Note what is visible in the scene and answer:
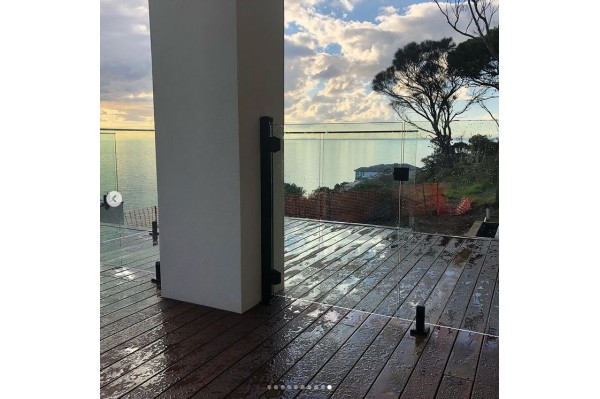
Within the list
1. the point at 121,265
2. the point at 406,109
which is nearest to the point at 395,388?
the point at 121,265

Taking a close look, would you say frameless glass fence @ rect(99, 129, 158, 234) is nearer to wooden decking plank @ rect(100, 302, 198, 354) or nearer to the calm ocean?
the calm ocean

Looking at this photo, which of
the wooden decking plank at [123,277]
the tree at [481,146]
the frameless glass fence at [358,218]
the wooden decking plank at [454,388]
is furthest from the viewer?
the tree at [481,146]

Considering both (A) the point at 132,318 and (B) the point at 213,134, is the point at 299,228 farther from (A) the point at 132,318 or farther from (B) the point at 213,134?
(A) the point at 132,318

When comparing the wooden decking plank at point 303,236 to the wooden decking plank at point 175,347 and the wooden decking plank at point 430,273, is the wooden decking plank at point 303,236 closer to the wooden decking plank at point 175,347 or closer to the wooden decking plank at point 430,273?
the wooden decking plank at point 175,347

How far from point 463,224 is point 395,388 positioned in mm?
2012

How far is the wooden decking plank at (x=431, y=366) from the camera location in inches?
77.7

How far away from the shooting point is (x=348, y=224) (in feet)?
9.82

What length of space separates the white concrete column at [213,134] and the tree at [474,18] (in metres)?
3.24

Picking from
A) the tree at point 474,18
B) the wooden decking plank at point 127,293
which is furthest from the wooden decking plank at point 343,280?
the tree at point 474,18

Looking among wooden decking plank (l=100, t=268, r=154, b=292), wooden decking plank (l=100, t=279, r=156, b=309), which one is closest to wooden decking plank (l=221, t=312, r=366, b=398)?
wooden decking plank (l=100, t=279, r=156, b=309)

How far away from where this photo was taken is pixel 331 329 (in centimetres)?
263
